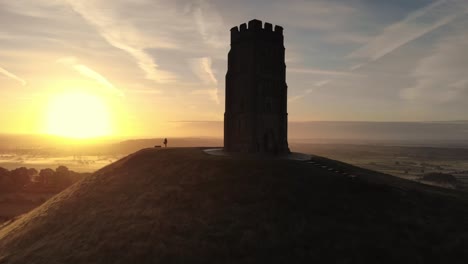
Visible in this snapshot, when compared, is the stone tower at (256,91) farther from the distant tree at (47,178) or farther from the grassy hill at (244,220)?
the distant tree at (47,178)

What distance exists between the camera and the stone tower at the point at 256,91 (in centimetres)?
4334

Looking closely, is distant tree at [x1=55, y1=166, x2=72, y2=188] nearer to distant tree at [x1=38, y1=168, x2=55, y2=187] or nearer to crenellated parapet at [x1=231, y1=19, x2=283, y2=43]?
distant tree at [x1=38, y1=168, x2=55, y2=187]

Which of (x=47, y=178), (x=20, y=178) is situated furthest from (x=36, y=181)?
(x=47, y=178)

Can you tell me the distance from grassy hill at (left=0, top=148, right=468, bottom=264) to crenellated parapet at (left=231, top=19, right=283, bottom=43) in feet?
57.1

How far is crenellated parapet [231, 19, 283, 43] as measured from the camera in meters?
43.5

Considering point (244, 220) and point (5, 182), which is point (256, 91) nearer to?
point (244, 220)

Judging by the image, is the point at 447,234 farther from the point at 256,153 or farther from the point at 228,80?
the point at 228,80

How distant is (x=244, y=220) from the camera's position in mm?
25078

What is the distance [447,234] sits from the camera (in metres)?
24.5

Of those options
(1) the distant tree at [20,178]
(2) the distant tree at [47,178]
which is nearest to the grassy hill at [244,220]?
(2) the distant tree at [47,178]

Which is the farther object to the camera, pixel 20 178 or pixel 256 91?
pixel 20 178

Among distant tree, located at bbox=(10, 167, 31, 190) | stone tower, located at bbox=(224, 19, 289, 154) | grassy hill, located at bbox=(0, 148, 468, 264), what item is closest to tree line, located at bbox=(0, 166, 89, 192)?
distant tree, located at bbox=(10, 167, 31, 190)

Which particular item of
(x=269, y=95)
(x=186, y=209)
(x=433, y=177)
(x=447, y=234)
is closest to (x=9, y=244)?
(x=186, y=209)

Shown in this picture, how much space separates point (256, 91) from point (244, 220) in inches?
861
